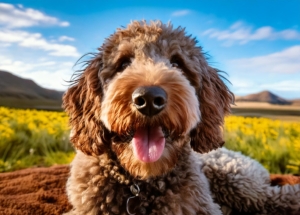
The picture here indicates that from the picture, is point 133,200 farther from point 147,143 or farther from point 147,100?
point 147,100

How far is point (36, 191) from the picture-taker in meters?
4.71

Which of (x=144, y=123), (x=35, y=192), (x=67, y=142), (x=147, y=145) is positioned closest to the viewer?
(x=144, y=123)

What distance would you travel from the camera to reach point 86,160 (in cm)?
316

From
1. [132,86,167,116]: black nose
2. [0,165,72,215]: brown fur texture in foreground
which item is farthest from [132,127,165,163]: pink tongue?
[0,165,72,215]: brown fur texture in foreground

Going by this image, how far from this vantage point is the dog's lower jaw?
9.74 feet

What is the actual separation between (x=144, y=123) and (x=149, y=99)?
0.19m

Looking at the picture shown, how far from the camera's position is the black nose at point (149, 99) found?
235 centimetres

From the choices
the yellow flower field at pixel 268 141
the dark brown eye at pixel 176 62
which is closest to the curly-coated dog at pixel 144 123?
the dark brown eye at pixel 176 62

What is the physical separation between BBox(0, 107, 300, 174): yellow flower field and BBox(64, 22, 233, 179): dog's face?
123 inches

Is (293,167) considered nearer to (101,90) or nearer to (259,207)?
(259,207)

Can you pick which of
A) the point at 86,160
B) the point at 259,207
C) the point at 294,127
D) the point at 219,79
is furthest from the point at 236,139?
the point at 86,160

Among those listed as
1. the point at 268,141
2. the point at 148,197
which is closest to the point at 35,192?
the point at 148,197

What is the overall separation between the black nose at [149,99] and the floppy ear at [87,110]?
622 mm

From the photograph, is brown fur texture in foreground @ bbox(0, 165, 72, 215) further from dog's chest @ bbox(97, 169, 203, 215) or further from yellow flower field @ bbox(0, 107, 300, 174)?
yellow flower field @ bbox(0, 107, 300, 174)
